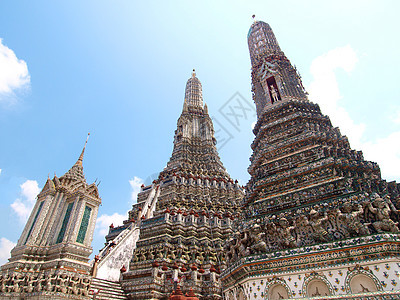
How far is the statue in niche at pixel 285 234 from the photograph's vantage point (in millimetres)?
6527

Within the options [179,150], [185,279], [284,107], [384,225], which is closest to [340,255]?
[384,225]

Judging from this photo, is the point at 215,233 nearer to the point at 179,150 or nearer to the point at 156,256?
the point at 156,256

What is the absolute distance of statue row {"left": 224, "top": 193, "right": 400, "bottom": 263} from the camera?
5838 millimetres

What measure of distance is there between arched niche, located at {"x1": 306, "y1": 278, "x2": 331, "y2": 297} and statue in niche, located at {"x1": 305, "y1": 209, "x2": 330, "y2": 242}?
3.23 feet

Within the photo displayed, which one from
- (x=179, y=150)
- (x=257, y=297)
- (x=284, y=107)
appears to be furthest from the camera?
(x=179, y=150)

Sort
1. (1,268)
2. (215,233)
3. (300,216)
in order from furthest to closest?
1. (215,233)
2. (1,268)
3. (300,216)

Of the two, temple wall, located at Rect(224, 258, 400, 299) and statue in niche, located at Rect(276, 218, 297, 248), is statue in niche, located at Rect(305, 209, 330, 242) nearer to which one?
statue in niche, located at Rect(276, 218, 297, 248)

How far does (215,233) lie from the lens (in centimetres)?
1667

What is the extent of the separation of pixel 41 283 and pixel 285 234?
352 inches

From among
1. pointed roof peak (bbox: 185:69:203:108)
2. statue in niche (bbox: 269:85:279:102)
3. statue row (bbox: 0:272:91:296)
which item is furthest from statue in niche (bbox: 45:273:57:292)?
pointed roof peak (bbox: 185:69:203:108)

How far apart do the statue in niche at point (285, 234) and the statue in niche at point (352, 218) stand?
129cm

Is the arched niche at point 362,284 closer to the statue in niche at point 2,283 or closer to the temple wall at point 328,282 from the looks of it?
the temple wall at point 328,282

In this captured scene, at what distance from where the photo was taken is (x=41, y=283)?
8.98 meters

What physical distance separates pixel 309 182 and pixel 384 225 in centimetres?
279
